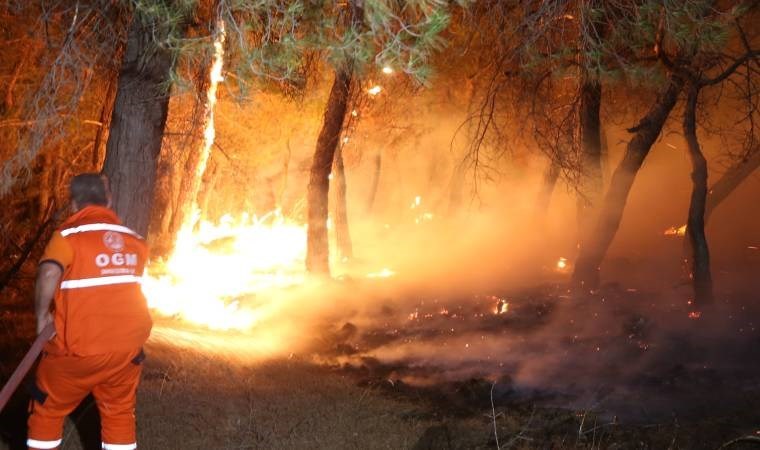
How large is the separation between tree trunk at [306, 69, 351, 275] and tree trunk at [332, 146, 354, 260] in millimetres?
Result: 1960

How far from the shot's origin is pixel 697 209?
11.8m

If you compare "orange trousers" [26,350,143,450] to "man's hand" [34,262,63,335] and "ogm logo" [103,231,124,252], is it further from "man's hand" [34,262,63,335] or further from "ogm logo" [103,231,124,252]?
"ogm logo" [103,231,124,252]

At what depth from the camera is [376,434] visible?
5.70 m

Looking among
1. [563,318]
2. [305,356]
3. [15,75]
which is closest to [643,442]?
[305,356]

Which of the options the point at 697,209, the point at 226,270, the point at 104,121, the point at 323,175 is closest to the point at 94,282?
the point at 104,121

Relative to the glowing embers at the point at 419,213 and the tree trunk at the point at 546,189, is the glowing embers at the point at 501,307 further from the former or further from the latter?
the glowing embers at the point at 419,213

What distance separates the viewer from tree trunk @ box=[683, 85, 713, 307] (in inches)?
441

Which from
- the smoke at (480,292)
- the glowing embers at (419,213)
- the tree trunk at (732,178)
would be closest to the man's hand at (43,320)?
the smoke at (480,292)

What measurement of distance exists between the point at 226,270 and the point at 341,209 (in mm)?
3227

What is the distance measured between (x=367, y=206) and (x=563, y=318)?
15273mm

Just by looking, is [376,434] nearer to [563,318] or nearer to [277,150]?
[563,318]

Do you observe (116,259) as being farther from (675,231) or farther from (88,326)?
(675,231)

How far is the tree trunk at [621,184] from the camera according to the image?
11.3 meters

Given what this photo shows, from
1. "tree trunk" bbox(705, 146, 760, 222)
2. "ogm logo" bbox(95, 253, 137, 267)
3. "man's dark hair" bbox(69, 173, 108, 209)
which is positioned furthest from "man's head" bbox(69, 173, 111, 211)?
"tree trunk" bbox(705, 146, 760, 222)
